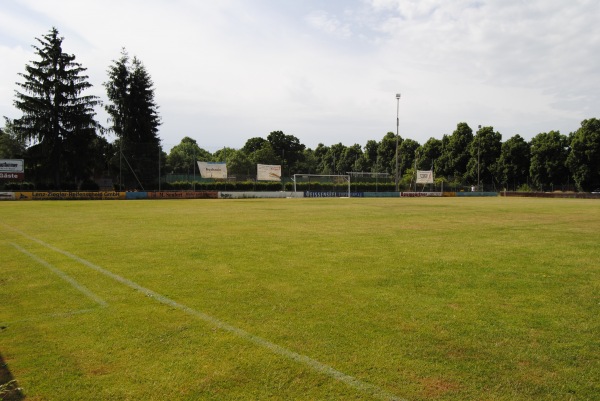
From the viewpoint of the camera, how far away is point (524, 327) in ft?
15.2

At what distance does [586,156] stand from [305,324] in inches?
3047

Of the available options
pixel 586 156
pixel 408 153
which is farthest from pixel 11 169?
pixel 408 153

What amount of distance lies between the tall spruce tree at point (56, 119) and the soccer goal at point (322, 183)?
Result: 25.6m

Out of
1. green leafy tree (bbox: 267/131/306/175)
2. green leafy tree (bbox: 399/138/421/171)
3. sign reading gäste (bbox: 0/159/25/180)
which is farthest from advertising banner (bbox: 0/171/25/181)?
green leafy tree (bbox: 399/138/421/171)

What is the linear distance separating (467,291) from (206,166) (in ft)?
146

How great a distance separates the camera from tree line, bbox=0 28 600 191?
46.0m

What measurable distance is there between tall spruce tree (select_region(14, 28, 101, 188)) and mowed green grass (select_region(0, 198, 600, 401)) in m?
42.8

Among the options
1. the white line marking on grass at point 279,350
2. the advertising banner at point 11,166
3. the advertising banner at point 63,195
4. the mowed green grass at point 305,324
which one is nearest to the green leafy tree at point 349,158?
the advertising banner at point 63,195

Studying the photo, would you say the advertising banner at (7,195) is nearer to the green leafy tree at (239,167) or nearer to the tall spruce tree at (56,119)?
the tall spruce tree at (56,119)

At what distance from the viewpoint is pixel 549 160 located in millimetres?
72312

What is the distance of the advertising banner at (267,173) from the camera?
5098 centimetres

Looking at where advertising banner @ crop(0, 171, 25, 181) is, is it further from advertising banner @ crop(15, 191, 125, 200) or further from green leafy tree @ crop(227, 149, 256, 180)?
green leafy tree @ crop(227, 149, 256, 180)

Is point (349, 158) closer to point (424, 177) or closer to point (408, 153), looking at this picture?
point (408, 153)

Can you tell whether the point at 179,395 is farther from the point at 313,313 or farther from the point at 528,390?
the point at 528,390
